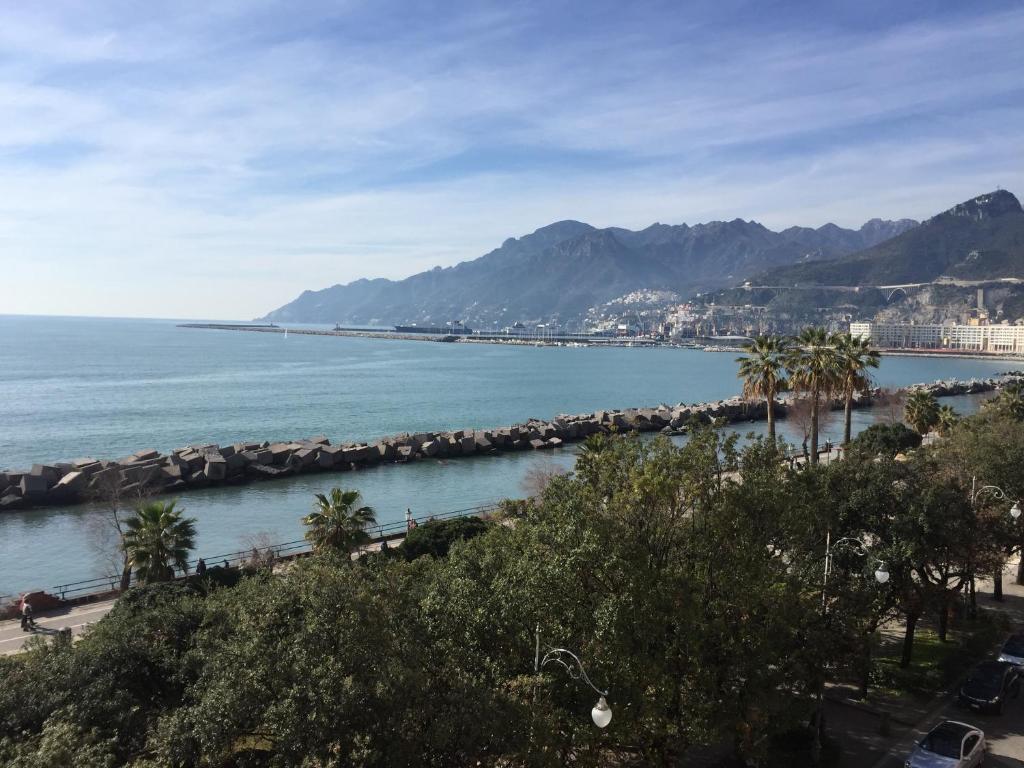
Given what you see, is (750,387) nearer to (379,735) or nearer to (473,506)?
(473,506)

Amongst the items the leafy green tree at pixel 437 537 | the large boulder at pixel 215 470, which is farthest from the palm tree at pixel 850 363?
the large boulder at pixel 215 470

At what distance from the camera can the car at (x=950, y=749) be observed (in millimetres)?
12945

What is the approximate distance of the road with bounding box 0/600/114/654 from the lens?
65.7 ft

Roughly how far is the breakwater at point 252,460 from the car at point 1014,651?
1536 cm

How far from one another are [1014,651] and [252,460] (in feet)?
135

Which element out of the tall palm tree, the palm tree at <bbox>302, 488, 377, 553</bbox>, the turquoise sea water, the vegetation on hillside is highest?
the tall palm tree

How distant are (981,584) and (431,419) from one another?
2277 inches

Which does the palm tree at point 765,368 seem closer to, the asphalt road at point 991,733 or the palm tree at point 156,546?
the asphalt road at point 991,733

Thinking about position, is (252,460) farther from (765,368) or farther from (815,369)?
(815,369)

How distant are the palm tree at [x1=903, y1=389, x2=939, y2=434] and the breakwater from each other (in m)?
3.27

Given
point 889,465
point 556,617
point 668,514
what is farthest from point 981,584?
point 556,617

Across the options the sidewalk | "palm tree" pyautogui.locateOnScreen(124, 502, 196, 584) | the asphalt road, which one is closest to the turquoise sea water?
"palm tree" pyautogui.locateOnScreen(124, 502, 196, 584)

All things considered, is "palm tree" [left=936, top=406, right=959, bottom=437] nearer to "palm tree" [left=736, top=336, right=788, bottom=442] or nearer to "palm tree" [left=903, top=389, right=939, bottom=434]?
"palm tree" [left=903, top=389, right=939, bottom=434]

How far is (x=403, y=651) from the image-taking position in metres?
10.4
